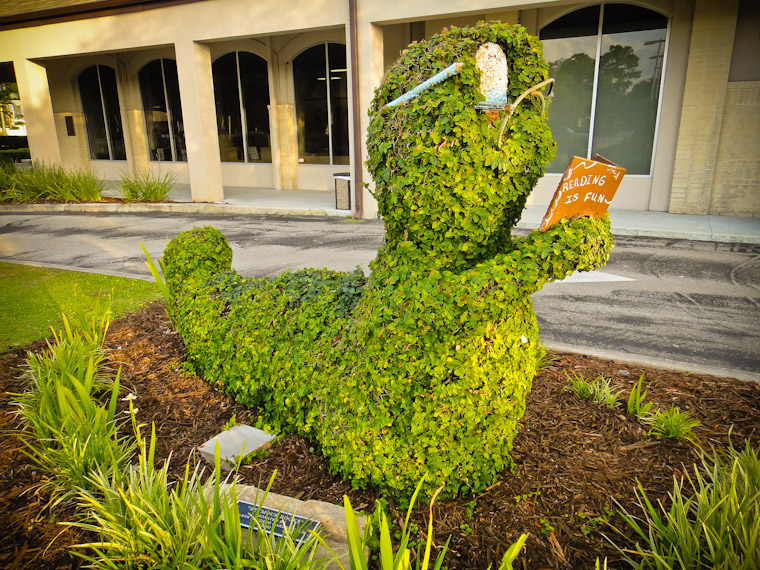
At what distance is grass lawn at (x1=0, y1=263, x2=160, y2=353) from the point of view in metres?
5.14

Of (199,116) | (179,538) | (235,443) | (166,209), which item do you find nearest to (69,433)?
(235,443)

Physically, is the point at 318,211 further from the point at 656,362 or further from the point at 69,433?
the point at 69,433

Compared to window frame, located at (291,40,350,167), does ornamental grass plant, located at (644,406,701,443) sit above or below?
below

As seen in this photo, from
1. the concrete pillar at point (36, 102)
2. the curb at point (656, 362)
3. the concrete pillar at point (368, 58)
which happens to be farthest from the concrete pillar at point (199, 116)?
the curb at point (656, 362)

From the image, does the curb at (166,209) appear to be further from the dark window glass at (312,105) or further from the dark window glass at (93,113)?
the dark window glass at (93,113)

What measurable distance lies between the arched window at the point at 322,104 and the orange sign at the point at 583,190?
13904 millimetres

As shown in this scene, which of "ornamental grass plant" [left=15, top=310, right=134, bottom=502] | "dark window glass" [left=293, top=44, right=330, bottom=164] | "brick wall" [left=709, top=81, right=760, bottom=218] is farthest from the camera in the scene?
"dark window glass" [left=293, top=44, right=330, bottom=164]

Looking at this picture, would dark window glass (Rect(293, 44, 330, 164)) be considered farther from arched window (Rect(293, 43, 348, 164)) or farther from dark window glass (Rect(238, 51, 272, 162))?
dark window glass (Rect(238, 51, 272, 162))

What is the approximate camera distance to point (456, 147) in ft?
7.49

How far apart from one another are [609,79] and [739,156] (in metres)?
3.08

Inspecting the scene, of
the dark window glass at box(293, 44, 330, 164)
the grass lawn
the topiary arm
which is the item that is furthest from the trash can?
the topiary arm

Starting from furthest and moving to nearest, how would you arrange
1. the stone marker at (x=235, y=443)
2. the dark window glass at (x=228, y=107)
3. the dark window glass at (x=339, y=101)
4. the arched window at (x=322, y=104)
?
the dark window glass at (x=228, y=107), the arched window at (x=322, y=104), the dark window glass at (x=339, y=101), the stone marker at (x=235, y=443)

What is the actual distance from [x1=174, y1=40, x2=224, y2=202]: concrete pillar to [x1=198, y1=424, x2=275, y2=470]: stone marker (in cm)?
1132

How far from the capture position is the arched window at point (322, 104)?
1530cm
